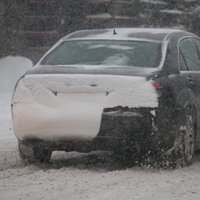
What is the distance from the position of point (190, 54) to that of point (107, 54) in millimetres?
1214

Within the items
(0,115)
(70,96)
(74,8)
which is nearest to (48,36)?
(74,8)

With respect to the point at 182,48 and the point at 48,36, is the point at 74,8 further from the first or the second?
the point at 182,48

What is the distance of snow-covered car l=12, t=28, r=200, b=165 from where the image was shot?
7.50 metres

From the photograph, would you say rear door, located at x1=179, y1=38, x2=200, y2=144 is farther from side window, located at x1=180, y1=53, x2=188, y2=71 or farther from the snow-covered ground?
the snow-covered ground

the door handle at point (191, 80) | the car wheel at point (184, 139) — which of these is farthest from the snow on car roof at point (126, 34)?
the car wheel at point (184, 139)

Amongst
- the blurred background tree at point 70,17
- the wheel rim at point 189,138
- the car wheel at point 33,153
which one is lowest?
the blurred background tree at point 70,17

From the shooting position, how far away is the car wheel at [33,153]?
817 cm

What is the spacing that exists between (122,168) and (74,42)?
166cm

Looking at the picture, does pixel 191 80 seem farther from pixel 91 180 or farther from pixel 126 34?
pixel 91 180

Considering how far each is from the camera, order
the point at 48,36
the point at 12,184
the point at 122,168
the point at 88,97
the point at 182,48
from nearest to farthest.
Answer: the point at 12,184 < the point at 88,97 < the point at 122,168 < the point at 182,48 < the point at 48,36

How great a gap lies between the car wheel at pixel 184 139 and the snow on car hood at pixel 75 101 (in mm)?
523

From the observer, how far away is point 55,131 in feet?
25.0

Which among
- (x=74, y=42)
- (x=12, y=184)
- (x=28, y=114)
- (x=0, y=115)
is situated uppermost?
(x=74, y=42)

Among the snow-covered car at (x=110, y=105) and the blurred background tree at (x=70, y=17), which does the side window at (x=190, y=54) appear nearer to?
the snow-covered car at (x=110, y=105)
